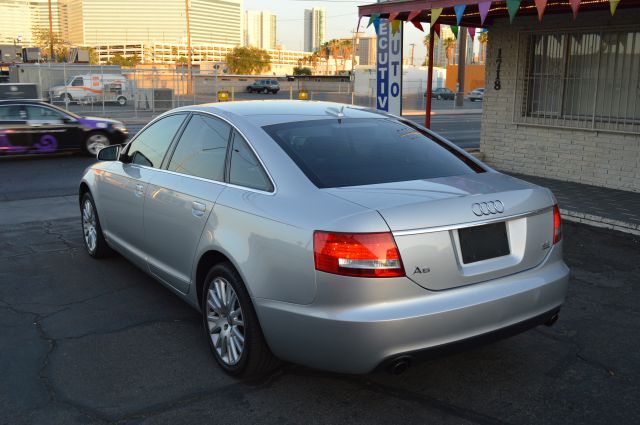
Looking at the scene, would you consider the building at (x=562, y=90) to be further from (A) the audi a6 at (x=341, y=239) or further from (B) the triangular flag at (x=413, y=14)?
(A) the audi a6 at (x=341, y=239)

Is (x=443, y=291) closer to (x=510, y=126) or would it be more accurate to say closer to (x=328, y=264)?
(x=328, y=264)

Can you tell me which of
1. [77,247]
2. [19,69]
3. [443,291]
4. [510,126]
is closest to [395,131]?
[443,291]

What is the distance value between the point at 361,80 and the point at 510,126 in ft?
147

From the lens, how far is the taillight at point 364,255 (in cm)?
304

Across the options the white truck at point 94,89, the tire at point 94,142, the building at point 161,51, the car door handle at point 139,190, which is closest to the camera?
the car door handle at point 139,190

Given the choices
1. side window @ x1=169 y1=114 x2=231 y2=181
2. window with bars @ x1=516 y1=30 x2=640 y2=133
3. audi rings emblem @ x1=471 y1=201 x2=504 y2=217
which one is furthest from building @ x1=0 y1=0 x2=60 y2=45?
audi rings emblem @ x1=471 y1=201 x2=504 y2=217

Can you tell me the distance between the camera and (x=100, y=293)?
537 cm

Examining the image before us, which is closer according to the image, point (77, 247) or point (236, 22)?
point (77, 247)

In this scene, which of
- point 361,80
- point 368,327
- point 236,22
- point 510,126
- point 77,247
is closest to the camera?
point 368,327

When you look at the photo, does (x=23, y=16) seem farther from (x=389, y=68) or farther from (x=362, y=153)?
(x=362, y=153)

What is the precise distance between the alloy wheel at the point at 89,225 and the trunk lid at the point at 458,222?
3.55 meters

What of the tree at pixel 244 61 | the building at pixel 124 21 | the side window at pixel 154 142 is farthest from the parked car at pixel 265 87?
the building at pixel 124 21

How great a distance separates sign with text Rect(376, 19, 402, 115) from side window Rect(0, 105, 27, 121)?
8065 mm

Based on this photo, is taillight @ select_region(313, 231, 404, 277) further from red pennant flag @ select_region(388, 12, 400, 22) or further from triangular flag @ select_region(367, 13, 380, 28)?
triangular flag @ select_region(367, 13, 380, 28)
